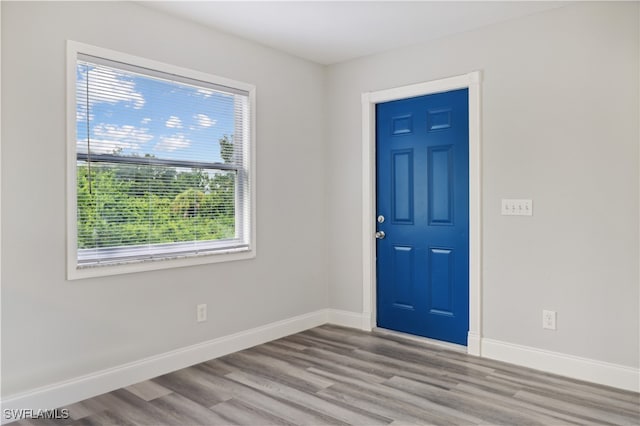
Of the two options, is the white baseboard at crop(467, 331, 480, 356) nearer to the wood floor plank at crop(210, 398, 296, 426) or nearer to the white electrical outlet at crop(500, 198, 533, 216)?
the white electrical outlet at crop(500, 198, 533, 216)

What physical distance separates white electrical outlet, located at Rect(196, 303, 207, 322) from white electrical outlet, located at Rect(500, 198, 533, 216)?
7.64 ft

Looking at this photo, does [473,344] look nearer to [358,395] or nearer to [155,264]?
[358,395]

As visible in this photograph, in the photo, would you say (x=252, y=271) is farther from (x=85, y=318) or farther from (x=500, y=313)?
(x=500, y=313)

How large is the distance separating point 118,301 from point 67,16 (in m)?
1.74

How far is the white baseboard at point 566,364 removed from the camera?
2920 mm

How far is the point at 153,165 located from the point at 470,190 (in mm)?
2333

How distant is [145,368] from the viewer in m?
3.08

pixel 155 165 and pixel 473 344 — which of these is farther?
pixel 473 344

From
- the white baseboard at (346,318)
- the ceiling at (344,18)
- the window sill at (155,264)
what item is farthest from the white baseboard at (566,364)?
the ceiling at (344,18)

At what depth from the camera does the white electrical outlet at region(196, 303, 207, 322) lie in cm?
343

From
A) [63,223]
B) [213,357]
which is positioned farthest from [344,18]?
[213,357]

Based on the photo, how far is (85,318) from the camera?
2791mm

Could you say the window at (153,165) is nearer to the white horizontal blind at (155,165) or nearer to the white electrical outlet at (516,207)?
the white horizontal blind at (155,165)

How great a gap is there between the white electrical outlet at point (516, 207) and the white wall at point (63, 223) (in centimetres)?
177
